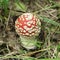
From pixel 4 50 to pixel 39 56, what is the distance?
412 millimetres

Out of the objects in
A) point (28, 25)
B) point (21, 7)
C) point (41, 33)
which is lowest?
point (41, 33)

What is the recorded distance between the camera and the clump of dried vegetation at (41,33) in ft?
6.88

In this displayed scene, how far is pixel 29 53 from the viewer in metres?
2.06

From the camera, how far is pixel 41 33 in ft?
7.30

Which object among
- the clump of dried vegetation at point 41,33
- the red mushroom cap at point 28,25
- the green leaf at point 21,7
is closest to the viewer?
the red mushroom cap at point 28,25

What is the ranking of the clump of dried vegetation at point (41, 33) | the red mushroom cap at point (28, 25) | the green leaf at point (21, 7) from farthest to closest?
the green leaf at point (21, 7)
the clump of dried vegetation at point (41, 33)
the red mushroom cap at point (28, 25)

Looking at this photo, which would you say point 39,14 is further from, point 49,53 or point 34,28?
point 49,53

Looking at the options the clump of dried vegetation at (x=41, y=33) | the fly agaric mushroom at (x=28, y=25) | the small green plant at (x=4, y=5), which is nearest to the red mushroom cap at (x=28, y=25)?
the fly agaric mushroom at (x=28, y=25)

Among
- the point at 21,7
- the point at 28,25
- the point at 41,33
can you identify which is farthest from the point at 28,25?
the point at 21,7

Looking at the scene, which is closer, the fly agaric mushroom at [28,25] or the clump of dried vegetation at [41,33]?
the fly agaric mushroom at [28,25]

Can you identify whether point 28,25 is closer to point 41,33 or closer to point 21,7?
point 41,33

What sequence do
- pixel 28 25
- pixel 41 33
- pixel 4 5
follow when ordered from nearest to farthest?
pixel 28 25
pixel 4 5
pixel 41 33

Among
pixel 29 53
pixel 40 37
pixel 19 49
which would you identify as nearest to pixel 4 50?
pixel 19 49

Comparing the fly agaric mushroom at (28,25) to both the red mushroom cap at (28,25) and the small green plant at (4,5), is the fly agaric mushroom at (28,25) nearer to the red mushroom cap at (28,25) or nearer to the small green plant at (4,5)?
the red mushroom cap at (28,25)
